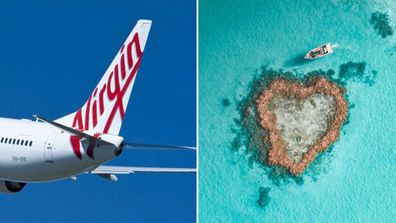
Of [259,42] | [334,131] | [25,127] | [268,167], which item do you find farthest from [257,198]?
[25,127]

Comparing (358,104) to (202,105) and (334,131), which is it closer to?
(334,131)

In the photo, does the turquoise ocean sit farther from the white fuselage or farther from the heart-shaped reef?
the white fuselage

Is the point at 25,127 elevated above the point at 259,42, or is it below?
below

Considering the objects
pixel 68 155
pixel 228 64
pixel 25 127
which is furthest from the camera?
pixel 228 64

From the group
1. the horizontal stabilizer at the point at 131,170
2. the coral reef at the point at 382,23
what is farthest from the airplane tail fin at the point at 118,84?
the coral reef at the point at 382,23

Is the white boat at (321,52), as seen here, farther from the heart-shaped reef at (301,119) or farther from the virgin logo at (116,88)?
the virgin logo at (116,88)

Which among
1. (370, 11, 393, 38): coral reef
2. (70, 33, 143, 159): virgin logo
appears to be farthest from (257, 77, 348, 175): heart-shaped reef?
(70, 33, 143, 159): virgin logo

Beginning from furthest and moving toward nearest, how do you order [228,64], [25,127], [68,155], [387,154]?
[228,64]
[387,154]
[25,127]
[68,155]
